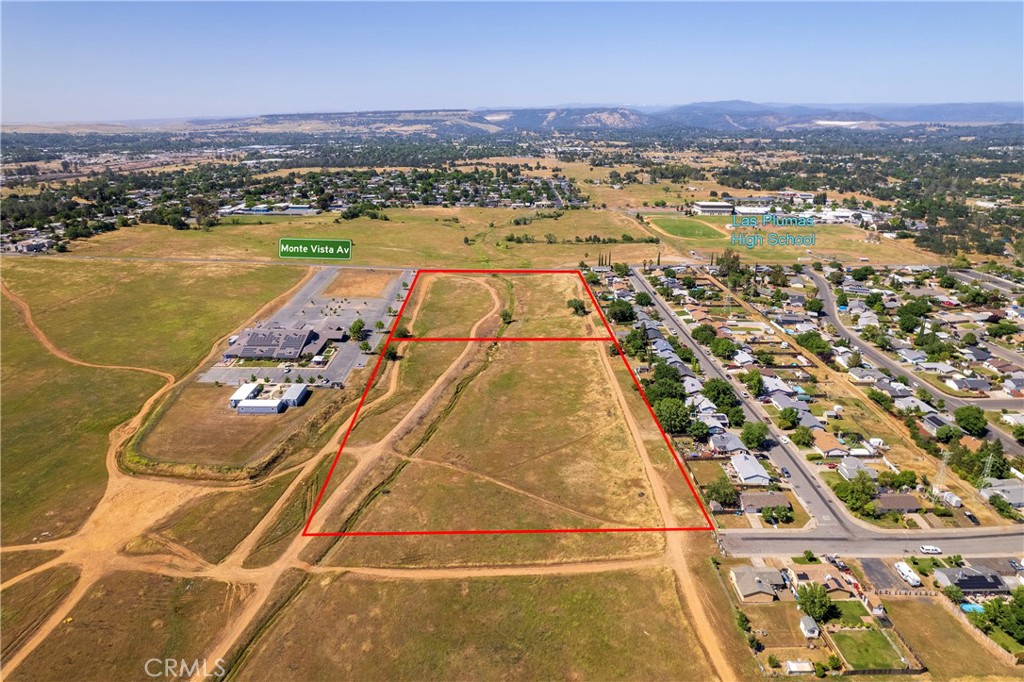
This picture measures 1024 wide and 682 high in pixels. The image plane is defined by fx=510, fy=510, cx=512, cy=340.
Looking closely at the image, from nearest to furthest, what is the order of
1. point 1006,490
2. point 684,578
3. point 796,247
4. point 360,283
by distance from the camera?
point 684,578 < point 1006,490 < point 360,283 < point 796,247

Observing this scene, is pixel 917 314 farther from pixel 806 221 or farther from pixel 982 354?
pixel 806 221

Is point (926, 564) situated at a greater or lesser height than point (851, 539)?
lesser

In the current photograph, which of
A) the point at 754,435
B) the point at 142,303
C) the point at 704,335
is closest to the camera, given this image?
the point at 754,435

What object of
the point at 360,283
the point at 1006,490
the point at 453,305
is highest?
the point at 360,283

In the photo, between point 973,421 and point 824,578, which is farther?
point 973,421

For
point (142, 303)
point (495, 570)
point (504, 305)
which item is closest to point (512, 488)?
point (495, 570)

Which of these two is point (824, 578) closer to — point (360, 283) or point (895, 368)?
point (895, 368)
